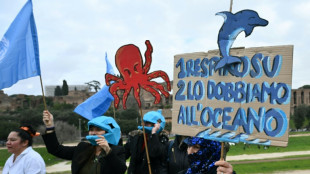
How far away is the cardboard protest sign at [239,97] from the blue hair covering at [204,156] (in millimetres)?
144

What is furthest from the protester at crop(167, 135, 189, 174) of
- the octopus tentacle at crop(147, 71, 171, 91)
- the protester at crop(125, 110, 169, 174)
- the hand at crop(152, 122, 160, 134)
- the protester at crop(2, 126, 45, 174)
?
the protester at crop(2, 126, 45, 174)

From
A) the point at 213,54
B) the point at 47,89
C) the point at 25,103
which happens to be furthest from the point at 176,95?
the point at 47,89

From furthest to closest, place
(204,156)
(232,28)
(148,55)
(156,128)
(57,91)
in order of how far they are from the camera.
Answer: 1. (57,91)
2. (156,128)
3. (148,55)
4. (204,156)
5. (232,28)

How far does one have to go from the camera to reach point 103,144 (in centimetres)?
323

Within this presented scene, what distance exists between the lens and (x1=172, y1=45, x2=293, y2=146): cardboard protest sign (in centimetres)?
255

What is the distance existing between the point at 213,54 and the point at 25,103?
277 feet

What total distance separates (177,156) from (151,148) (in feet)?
1.15

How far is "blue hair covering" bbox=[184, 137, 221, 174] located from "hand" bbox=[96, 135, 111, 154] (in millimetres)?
756

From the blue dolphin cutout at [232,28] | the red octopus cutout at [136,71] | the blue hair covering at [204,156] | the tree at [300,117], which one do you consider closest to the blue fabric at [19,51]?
the red octopus cutout at [136,71]

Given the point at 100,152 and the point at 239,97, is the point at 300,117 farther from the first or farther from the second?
the point at 239,97

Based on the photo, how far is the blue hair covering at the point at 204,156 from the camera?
9.48ft

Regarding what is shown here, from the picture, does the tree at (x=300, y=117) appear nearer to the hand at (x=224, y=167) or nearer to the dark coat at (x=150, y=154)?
the dark coat at (x=150, y=154)

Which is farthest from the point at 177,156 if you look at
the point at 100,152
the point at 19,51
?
the point at 19,51

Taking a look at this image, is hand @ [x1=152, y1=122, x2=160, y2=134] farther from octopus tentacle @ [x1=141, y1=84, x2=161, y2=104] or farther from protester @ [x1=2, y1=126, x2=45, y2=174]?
protester @ [x1=2, y1=126, x2=45, y2=174]
